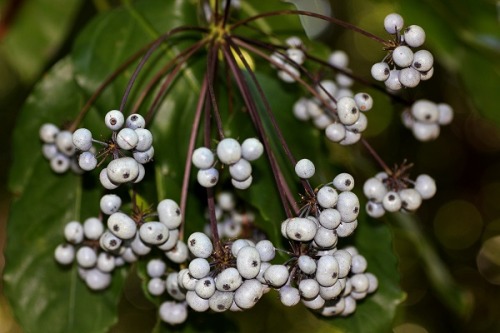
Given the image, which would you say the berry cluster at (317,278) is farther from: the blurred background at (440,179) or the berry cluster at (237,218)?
the blurred background at (440,179)

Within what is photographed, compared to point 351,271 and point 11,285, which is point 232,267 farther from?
point 11,285

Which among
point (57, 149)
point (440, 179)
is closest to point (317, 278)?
point (57, 149)

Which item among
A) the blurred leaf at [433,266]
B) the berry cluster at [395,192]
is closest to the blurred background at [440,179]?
the blurred leaf at [433,266]

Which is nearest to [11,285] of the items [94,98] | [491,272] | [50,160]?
[50,160]

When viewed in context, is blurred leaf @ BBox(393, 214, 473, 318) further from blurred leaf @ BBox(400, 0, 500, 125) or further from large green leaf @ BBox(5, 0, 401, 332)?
large green leaf @ BBox(5, 0, 401, 332)

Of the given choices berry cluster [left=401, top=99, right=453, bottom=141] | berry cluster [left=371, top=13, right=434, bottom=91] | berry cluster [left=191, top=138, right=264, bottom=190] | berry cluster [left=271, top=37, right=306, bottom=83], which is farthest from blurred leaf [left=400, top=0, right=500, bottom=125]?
berry cluster [left=191, top=138, right=264, bottom=190]

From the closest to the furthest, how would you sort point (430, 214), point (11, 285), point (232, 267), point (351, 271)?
point (232, 267) < point (351, 271) < point (11, 285) < point (430, 214)
